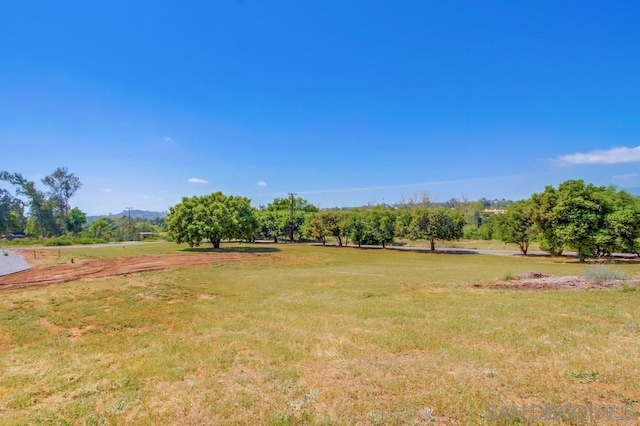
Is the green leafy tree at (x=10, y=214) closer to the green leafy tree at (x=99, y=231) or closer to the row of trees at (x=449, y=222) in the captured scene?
the green leafy tree at (x=99, y=231)

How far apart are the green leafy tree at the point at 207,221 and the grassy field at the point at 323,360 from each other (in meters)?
32.4

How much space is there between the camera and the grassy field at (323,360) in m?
4.76

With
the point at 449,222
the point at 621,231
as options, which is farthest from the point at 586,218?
the point at 449,222

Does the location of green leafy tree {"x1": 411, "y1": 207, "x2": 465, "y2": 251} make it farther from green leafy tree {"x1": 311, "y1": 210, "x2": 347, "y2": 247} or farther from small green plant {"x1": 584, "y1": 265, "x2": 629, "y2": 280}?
Answer: small green plant {"x1": 584, "y1": 265, "x2": 629, "y2": 280}

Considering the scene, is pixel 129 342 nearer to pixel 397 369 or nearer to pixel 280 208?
pixel 397 369

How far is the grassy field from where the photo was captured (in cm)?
476

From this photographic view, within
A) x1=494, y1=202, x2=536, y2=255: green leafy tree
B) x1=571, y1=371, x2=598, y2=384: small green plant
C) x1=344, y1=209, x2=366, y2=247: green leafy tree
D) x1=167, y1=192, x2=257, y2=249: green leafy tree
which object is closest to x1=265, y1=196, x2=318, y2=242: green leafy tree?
x1=344, y1=209, x2=366, y2=247: green leafy tree

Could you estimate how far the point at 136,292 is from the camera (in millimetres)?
14352

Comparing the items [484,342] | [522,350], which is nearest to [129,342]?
[484,342]

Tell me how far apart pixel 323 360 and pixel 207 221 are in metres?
41.4

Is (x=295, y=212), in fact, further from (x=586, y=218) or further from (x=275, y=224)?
(x=586, y=218)

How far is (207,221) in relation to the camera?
44969mm

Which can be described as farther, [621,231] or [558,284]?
[621,231]

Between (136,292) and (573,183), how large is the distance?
128 ft
